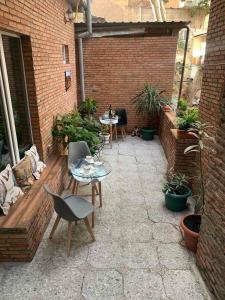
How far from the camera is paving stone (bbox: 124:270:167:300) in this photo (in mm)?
2385

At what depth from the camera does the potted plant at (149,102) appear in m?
7.18

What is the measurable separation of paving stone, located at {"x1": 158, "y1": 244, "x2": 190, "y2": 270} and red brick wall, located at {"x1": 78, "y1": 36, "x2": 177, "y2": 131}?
5.41m

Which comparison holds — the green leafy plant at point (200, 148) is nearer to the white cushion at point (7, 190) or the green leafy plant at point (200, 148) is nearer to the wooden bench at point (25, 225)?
the wooden bench at point (25, 225)

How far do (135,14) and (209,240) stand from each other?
17.8m

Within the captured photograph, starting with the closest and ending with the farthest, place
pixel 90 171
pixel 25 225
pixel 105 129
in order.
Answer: pixel 25 225 → pixel 90 171 → pixel 105 129

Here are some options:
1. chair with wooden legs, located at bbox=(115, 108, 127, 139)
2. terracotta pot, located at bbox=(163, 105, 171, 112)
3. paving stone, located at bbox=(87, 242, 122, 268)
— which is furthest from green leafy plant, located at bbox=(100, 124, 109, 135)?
paving stone, located at bbox=(87, 242, 122, 268)

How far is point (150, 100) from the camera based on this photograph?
7152mm

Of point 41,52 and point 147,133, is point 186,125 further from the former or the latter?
point 147,133

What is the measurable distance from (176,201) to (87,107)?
4.34 m

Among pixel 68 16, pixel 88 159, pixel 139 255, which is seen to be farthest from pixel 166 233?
pixel 68 16

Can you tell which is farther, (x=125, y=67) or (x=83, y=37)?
(x=125, y=67)

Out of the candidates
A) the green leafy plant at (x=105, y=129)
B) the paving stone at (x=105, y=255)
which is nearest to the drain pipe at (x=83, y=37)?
the green leafy plant at (x=105, y=129)

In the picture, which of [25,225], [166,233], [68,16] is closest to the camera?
[25,225]

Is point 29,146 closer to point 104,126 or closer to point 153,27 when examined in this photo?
point 104,126
